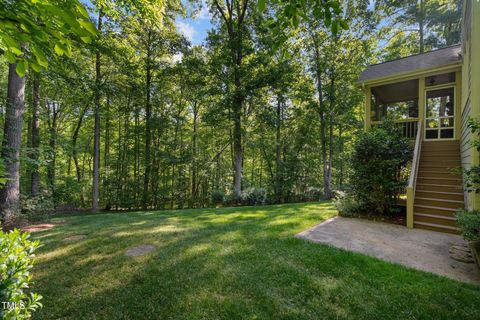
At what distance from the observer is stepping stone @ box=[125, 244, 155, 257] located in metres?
3.71

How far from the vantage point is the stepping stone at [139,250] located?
371 cm

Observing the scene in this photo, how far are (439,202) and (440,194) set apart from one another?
12.9 inches

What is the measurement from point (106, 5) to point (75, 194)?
41.0 feet

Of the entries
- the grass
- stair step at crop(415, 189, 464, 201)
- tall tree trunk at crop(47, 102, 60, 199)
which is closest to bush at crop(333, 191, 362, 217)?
stair step at crop(415, 189, 464, 201)

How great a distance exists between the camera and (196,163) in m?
13.9

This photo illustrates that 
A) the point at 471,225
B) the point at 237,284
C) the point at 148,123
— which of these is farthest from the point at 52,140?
the point at 471,225

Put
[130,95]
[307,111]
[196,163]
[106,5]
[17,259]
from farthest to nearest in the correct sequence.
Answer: [307,111]
[196,163]
[130,95]
[106,5]
[17,259]

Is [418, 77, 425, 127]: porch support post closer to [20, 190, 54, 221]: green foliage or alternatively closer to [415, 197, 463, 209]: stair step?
[415, 197, 463, 209]: stair step

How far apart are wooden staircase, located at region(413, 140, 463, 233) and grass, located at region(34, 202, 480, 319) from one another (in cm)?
282

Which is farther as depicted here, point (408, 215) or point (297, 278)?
point (408, 215)

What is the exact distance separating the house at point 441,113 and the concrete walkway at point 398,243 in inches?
25.5

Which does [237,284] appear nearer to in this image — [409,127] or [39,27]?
[39,27]

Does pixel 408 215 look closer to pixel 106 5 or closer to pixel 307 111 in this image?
pixel 106 5

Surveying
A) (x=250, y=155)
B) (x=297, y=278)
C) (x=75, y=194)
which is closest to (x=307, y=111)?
(x=250, y=155)
